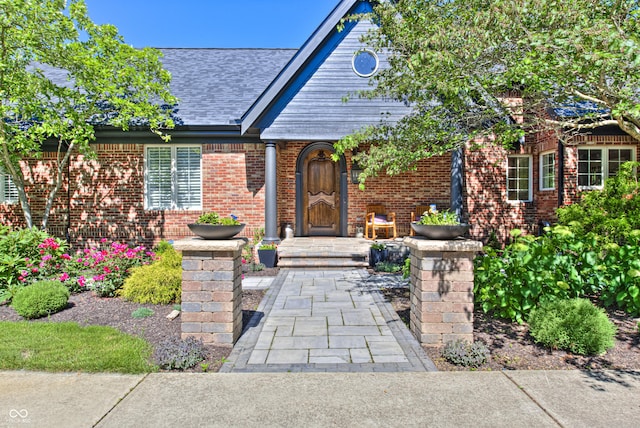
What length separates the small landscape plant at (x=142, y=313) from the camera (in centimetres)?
480

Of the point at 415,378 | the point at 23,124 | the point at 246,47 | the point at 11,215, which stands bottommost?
the point at 415,378

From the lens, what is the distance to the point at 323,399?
2.86 metres

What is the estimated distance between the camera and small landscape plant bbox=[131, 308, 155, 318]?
480 cm

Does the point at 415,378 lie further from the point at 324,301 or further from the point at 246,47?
the point at 246,47

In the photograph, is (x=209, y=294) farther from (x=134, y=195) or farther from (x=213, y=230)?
(x=134, y=195)

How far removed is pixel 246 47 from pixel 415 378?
13397mm

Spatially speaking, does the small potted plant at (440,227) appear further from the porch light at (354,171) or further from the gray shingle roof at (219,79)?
the porch light at (354,171)

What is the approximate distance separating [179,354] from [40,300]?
2.69 metres

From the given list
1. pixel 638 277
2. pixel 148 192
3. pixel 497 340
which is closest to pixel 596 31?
pixel 638 277

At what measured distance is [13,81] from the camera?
6898mm

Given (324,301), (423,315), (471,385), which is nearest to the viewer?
(471,385)

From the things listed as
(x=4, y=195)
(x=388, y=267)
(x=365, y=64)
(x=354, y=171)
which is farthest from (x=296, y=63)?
(x=4, y=195)

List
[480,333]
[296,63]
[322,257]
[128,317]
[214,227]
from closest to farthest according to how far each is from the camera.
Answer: [214,227]
[480,333]
[128,317]
[322,257]
[296,63]

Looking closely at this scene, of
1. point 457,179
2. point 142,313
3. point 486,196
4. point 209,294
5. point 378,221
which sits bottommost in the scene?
point 142,313
